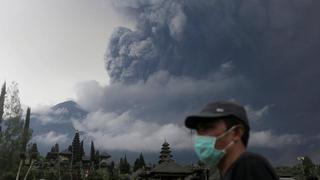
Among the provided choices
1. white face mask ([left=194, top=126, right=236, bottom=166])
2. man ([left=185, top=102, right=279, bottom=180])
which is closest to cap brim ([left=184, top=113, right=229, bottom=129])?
man ([left=185, top=102, right=279, bottom=180])

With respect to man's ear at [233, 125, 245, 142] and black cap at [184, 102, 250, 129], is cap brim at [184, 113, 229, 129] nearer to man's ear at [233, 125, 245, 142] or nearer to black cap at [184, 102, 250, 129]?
black cap at [184, 102, 250, 129]

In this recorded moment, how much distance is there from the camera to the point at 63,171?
232 feet

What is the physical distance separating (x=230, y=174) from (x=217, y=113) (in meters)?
0.39

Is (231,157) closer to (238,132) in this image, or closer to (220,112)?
(238,132)

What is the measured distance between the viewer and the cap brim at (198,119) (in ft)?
8.70

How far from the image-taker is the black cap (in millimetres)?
2652

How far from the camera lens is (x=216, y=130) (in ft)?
8.87

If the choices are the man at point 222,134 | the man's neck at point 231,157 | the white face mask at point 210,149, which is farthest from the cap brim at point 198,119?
the man's neck at point 231,157

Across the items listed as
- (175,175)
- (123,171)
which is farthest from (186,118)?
(123,171)

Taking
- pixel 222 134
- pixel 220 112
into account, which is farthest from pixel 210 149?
pixel 220 112

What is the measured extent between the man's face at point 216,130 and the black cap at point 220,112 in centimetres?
4

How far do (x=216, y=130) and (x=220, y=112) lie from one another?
132 mm

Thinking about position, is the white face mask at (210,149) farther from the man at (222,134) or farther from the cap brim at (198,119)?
the cap brim at (198,119)

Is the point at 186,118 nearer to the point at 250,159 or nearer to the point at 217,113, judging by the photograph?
the point at 217,113
